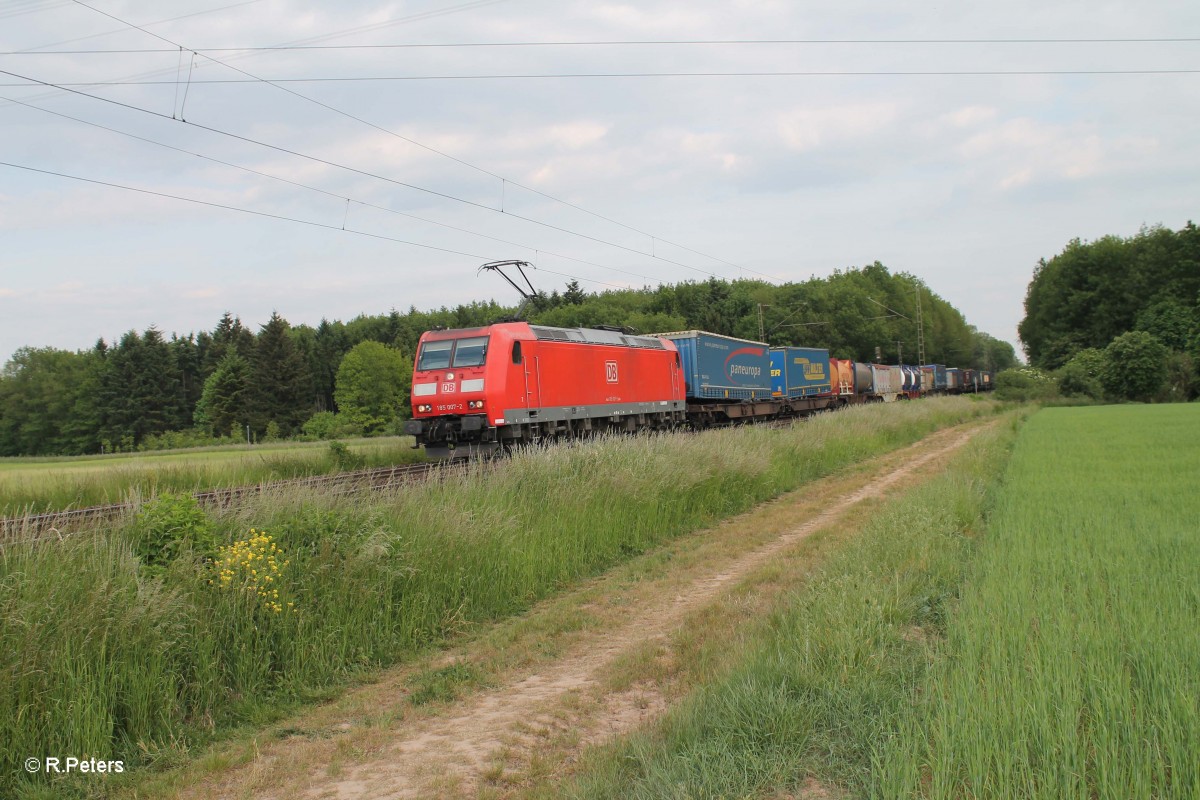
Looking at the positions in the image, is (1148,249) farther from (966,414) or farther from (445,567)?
(445,567)

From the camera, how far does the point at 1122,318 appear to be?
79.6m

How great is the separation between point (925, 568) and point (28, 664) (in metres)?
6.52

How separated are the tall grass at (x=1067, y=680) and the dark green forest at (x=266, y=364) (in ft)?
166

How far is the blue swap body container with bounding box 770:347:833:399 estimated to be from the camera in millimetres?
37438

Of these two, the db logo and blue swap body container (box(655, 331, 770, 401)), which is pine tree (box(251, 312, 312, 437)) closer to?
blue swap body container (box(655, 331, 770, 401))

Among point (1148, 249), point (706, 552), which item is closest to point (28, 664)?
point (706, 552)

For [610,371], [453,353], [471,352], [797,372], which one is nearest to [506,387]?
[471,352]

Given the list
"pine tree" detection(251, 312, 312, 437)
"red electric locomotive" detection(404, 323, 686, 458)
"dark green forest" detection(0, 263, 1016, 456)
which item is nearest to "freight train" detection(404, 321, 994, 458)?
"red electric locomotive" detection(404, 323, 686, 458)

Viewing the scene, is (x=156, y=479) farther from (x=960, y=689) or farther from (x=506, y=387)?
(x=960, y=689)

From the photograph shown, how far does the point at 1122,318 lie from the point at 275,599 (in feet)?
302

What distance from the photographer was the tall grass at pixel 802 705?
12.2 ft

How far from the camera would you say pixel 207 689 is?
5406mm

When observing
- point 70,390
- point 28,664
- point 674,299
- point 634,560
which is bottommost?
point 634,560

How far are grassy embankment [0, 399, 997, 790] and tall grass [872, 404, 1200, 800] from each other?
169 inches
